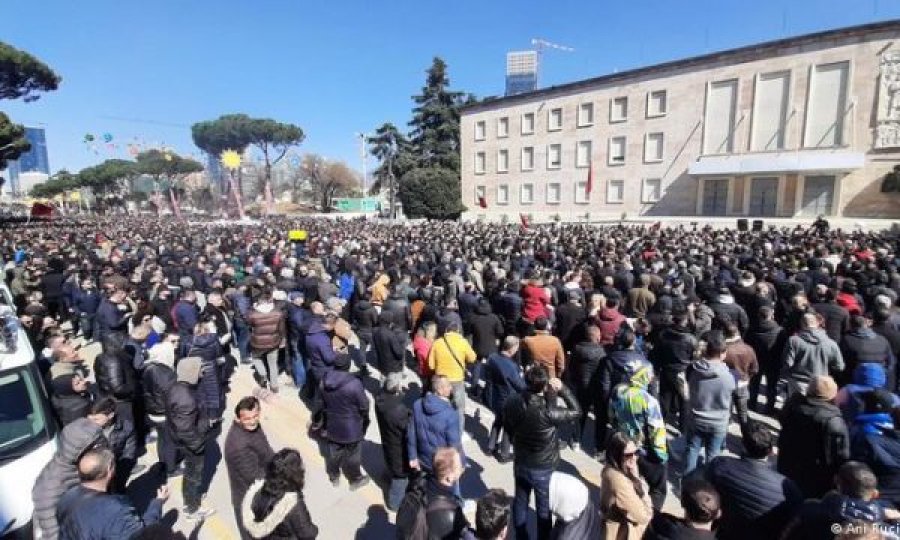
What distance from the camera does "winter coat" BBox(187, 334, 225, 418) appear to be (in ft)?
16.2

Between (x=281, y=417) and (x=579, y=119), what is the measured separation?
3716cm

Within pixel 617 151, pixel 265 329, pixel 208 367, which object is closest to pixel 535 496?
pixel 208 367

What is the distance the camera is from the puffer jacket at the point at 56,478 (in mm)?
2857

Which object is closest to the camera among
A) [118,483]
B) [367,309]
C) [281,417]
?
[118,483]

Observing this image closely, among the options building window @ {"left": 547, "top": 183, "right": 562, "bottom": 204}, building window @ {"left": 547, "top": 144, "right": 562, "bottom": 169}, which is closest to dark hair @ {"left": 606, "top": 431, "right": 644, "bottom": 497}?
building window @ {"left": 547, "top": 183, "right": 562, "bottom": 204}

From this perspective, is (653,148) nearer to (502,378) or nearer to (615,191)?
(615,191)

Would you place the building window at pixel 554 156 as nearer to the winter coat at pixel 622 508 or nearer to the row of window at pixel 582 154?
the row of window at pixel 582 154

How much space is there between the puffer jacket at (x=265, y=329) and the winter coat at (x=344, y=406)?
8.02 feet

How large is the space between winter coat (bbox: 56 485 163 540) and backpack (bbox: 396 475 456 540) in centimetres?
139

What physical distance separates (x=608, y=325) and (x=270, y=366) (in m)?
4.82

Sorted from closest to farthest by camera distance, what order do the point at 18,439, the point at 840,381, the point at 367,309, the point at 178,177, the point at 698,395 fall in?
the point at 18,439 < the point at 698,395 < the point at 840,381 < the point at 367,309 < the point at 178,177

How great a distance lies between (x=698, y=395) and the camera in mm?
4012

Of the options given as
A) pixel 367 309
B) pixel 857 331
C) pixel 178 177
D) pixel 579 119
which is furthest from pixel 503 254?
pixel 178 177

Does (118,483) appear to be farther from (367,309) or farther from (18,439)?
(367,309)
